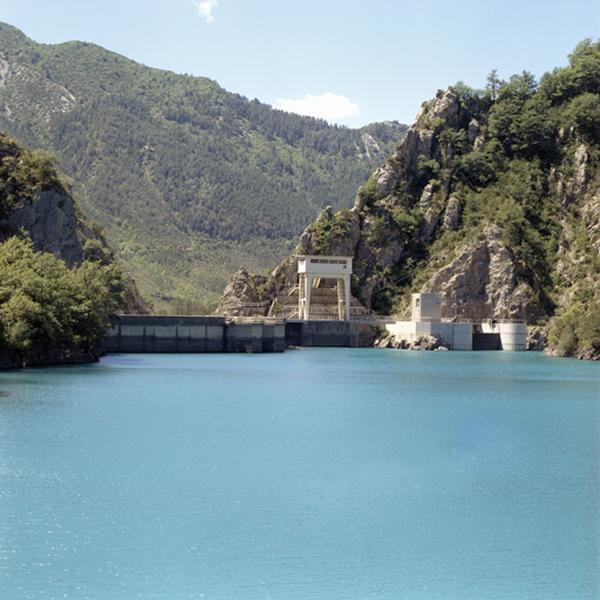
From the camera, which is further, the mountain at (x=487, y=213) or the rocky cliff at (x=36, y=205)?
the mountain at (x=487, y=213)

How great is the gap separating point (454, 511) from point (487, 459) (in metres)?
A: 11.4

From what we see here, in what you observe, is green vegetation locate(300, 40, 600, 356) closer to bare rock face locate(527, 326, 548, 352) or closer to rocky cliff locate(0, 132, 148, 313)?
bare rock face locate(527, 326, 548, 352)

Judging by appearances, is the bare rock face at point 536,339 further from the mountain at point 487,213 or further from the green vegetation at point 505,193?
the green vegetation at point 505,193

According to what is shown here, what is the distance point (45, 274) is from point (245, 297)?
5771 cm

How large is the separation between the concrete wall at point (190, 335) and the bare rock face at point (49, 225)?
890 centimetres

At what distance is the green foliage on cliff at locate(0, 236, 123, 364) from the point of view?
289 feet

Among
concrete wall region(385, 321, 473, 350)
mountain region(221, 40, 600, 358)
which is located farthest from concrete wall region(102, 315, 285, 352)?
mountain region(221, 40, 600, 358)

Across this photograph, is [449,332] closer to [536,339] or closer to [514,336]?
[514,336]

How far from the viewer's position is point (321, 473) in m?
47.1

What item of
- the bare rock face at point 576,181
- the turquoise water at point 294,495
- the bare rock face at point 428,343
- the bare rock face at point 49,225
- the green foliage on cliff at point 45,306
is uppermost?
the bare rock face at point 576,181

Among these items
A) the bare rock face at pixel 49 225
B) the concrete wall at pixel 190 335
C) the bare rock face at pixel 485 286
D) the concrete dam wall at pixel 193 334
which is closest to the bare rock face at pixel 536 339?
the bare rock face at pixel 485 286

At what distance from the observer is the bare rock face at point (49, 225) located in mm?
116500

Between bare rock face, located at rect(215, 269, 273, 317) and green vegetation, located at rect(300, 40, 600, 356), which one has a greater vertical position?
green vegetation, located at rect(300, 40, 600, 356)

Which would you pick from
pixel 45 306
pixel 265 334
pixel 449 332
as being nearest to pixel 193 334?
pixel 265 334
